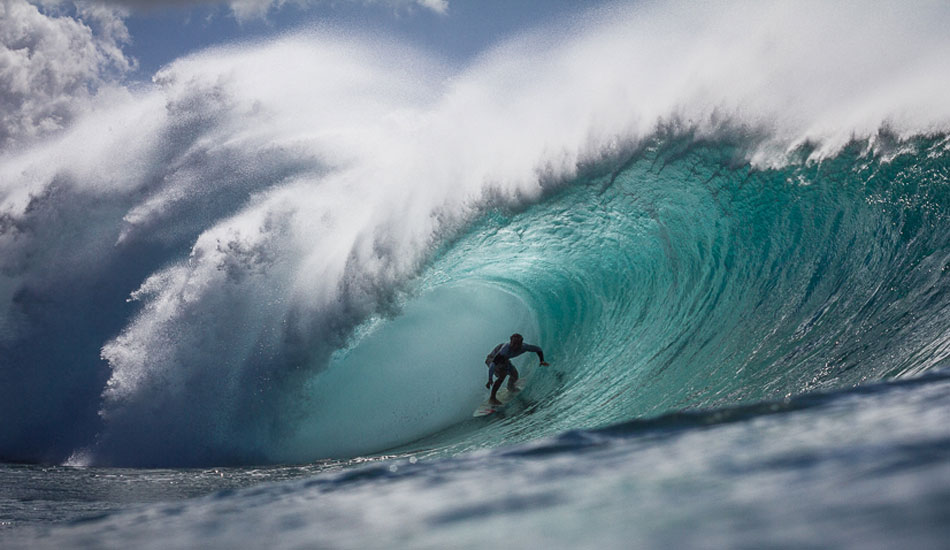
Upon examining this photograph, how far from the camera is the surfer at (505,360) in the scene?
331 inches

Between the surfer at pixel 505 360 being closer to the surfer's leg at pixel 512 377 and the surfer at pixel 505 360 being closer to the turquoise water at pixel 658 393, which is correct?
the surfer's leg at pixel 512 377

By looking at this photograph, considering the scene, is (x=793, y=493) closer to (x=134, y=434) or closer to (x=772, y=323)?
(x=772, y=323)

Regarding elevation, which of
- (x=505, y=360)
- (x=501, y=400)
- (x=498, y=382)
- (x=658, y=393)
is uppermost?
(x=505, y=360)

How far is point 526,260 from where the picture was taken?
10992 millimetres

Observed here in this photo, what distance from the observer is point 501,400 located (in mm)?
8836

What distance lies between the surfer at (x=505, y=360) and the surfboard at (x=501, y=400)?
59mm

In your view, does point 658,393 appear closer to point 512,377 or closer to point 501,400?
point 512,377

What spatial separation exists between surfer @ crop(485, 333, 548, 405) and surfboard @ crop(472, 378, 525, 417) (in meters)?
0.06

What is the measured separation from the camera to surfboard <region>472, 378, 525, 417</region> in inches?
341

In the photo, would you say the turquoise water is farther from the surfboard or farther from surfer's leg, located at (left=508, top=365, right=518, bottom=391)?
surfer's leg, located at (left=508, top=365, right=518, bottom=391)

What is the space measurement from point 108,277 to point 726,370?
12551 mm

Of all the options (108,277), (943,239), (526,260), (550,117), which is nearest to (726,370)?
(943,239)

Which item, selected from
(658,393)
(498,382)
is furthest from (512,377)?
(658,393)

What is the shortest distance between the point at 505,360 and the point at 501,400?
0.66m
